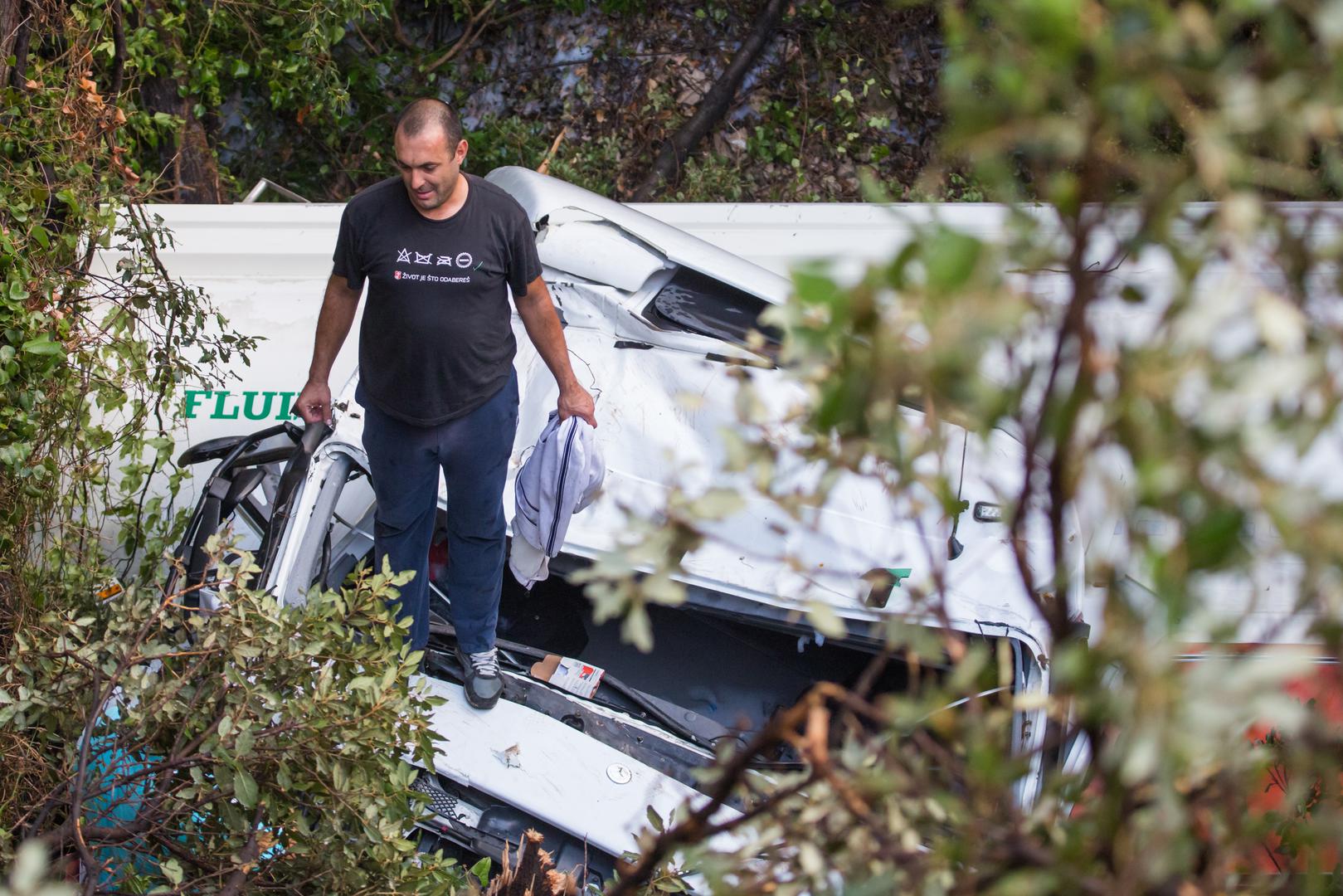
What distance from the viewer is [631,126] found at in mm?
6742

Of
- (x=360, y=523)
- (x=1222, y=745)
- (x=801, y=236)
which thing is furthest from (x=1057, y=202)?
(x=801, y=236)

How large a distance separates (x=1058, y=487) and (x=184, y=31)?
5.37m

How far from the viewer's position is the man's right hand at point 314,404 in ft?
10.5

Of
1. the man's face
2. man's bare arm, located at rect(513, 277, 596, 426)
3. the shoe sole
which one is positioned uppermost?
the man's face

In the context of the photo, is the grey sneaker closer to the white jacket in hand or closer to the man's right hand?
the white jacket in hand

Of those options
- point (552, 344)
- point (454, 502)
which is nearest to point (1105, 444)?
point (552, 344)

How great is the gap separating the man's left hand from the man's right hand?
64cm

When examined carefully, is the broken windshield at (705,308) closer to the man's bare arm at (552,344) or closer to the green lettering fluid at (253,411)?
the man's bare arm at (552,344)

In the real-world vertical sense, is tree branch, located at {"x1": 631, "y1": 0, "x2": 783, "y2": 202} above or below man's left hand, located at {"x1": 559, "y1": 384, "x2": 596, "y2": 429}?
above

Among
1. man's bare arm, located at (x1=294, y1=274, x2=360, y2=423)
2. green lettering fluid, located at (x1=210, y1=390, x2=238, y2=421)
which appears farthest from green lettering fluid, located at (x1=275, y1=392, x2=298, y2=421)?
man's bare arm, located at (x1=294, y1=274, x2=360, y2=423)

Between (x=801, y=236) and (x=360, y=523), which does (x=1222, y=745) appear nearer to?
(x=360, y=523)

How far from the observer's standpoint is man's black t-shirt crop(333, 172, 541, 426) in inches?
117

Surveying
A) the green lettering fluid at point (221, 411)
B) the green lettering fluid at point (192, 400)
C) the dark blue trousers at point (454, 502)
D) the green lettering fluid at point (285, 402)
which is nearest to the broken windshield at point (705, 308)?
the dark blue trousers at point (454, 502)

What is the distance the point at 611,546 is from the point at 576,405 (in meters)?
0.39
